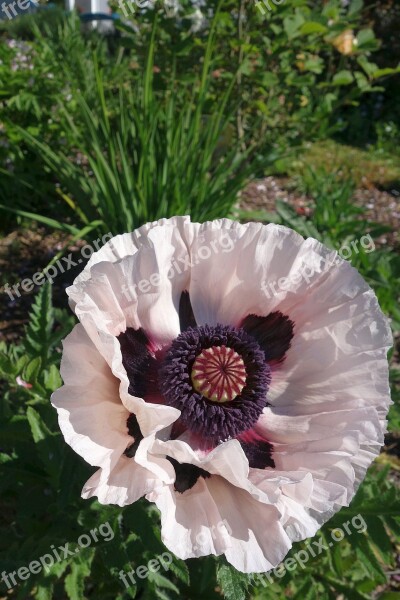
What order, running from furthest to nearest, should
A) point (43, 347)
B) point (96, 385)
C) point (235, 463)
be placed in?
point (43, 347)
point (96, 385)
point (235, 463)

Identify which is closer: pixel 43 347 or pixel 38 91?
pixel 43 347

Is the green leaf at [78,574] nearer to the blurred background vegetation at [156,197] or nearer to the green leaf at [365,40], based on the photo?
the blurred background vegetation at [156,197]

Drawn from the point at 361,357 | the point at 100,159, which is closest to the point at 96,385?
the point at 361,357

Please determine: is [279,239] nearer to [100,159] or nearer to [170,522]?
[170,522]

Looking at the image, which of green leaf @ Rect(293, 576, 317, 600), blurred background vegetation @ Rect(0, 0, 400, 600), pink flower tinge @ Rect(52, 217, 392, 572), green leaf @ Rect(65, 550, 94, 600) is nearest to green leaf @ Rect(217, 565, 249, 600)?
blurred background vegetation @ Rect(0, 0, 400, 600)

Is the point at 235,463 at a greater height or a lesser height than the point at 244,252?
lesser

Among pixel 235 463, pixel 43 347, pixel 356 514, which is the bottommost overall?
pixel 356 514

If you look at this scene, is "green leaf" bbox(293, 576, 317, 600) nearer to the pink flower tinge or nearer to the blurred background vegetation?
the blurred background vegetation
